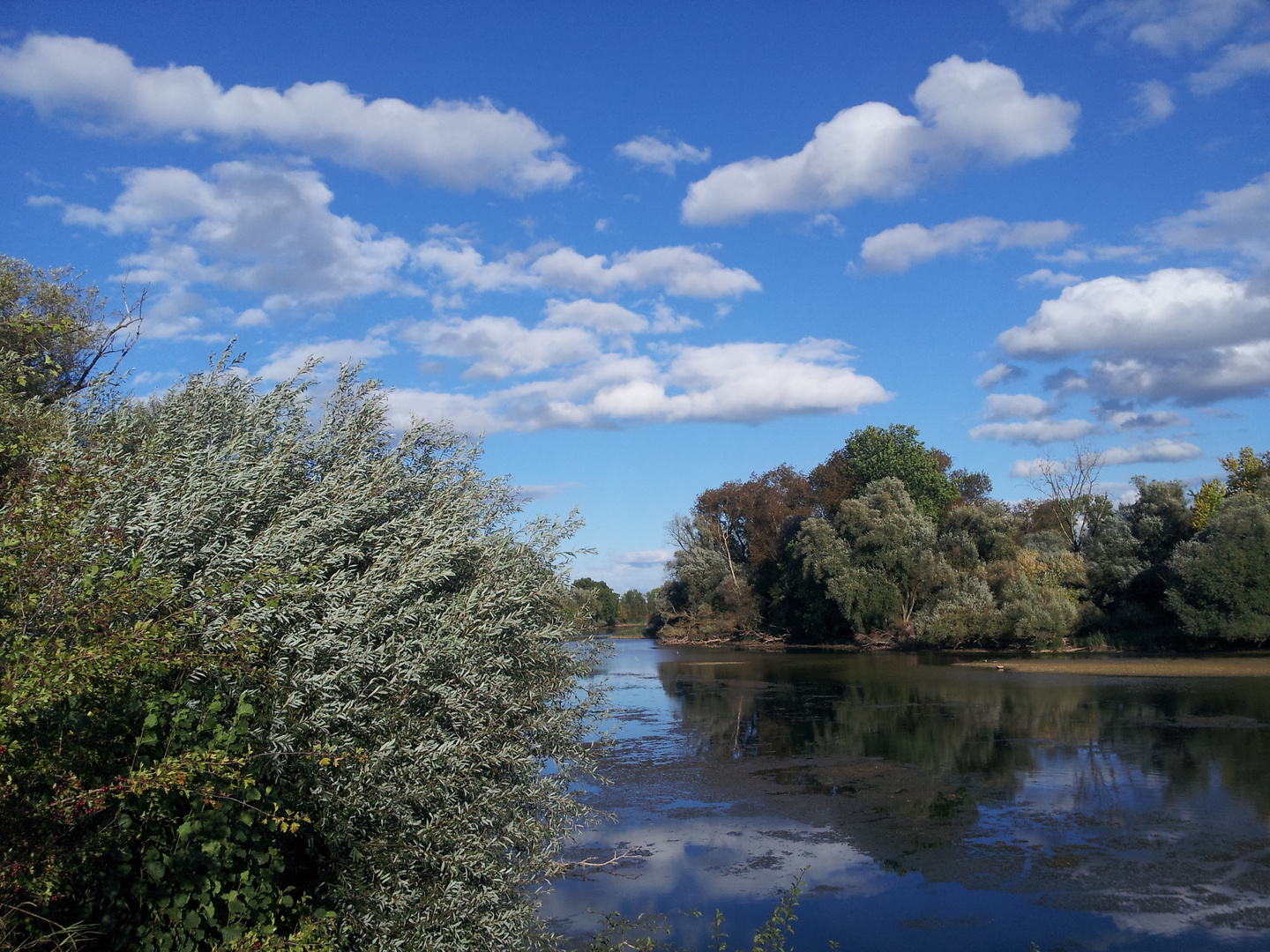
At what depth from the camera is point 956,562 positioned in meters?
52.5

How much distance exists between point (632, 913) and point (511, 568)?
18.5ft

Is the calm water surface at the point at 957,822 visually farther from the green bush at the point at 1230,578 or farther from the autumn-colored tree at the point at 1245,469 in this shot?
the autumn-colored tree at the point at 1245,469

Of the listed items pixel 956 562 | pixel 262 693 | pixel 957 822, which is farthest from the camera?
pixel 956 562

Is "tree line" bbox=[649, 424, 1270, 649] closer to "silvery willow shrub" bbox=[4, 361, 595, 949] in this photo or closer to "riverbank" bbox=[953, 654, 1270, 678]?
"riverbank" bbox=[953, 654, 1270, 678]

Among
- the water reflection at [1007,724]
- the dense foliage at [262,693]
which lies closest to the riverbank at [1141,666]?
the water reflection at [1007,724]

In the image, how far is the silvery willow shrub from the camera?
5.12 m

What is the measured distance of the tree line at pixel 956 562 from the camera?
38406mm

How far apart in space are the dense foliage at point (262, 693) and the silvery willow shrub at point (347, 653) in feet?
0.09

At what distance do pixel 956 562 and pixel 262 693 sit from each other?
172 feet

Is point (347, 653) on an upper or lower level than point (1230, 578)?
upper

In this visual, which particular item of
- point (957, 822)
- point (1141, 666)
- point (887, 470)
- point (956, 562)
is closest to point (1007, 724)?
point (957, 822)

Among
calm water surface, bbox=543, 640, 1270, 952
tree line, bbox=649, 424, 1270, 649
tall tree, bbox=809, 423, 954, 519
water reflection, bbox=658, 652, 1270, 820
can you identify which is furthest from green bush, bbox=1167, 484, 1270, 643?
tall tree, bbox=809, 423, 954, 519

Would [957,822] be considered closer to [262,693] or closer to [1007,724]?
[1007,724]

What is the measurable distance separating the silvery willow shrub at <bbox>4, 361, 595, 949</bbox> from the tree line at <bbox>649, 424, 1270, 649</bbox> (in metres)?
39.9
